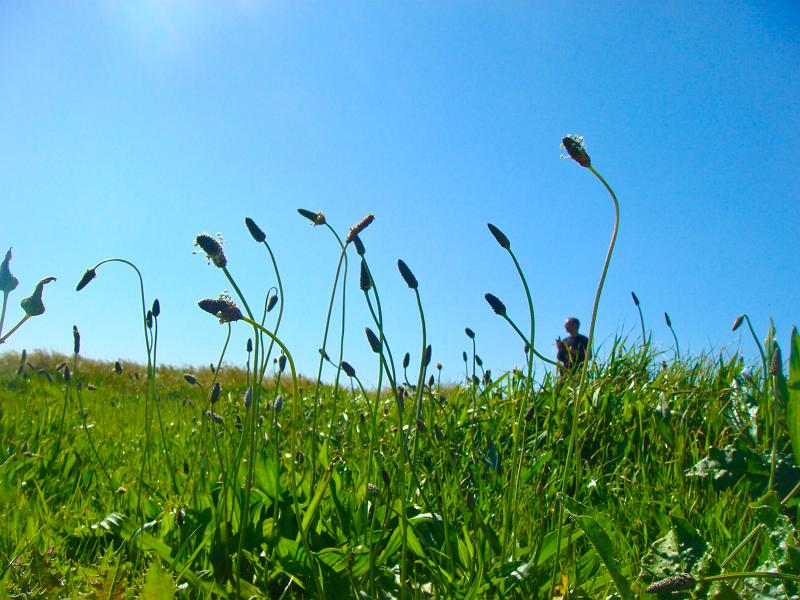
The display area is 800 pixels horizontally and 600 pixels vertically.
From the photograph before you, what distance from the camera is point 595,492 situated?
2615 millimetres

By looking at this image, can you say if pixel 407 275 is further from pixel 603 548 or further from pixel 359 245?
pixel 603 548

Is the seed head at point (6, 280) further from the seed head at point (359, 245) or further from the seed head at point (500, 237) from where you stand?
the seed head at point (500, 237)

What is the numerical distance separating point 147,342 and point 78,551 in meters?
0.70

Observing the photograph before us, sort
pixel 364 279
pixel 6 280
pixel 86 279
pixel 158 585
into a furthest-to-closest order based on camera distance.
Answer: pixel 86 279 → pixel 364 279 → pixel 158 585 → pixel 6 280

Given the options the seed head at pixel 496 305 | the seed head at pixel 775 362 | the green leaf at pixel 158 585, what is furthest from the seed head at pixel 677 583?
the green leaf at pixel 158 585

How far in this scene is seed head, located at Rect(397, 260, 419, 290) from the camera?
169 cm

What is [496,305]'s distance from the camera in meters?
1.70

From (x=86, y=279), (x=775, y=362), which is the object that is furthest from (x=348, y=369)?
(x=775, y=362)

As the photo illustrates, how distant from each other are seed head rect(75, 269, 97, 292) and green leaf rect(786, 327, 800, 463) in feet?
6.37

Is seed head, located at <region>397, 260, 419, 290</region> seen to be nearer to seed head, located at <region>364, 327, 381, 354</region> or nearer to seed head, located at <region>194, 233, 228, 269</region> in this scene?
seed head, located at <region>364, 327, 381, 354</region>

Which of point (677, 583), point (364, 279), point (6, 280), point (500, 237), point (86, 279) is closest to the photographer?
point (677, 583)

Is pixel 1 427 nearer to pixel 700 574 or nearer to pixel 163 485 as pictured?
pixel 163 485

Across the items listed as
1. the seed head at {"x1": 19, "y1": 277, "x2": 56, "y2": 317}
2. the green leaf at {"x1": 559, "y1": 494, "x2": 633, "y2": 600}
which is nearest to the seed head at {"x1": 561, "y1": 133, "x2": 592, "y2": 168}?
the green leaf at {"x1": 559, "y1": 494, "x2": 633, "y2": 600}

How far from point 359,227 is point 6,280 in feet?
2.66
